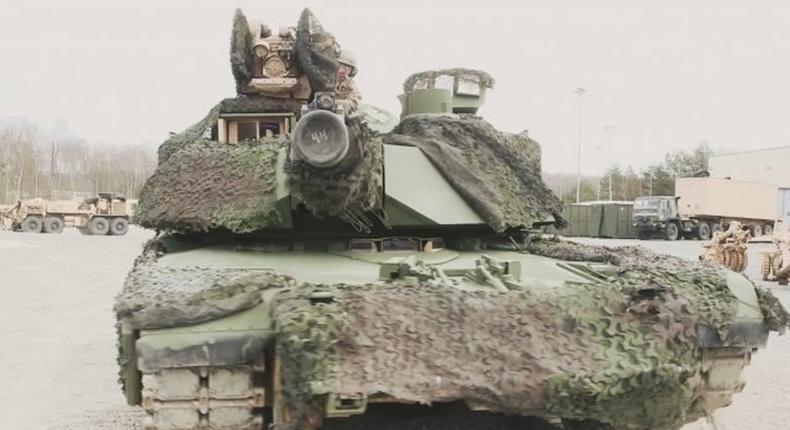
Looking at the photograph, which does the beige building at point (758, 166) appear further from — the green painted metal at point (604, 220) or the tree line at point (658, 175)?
the green painted metal at point (604, 220)

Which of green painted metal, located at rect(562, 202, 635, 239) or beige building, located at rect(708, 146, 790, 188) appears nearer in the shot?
green painted metal, located at rect(562, 202, 635, 239)

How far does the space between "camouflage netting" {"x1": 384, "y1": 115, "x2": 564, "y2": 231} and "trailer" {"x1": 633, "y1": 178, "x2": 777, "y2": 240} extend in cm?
3109

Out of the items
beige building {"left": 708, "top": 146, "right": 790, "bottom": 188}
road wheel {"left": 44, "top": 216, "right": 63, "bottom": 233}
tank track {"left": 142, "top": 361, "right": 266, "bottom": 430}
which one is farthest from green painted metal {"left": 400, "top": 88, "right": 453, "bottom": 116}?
beige building {"left": 708, "top": 146, "right": 790, "bottom": 188}

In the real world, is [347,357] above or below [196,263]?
below

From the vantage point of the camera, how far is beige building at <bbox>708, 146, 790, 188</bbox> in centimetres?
5175

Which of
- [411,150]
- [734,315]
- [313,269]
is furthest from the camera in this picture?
[411,150]

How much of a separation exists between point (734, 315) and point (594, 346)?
928 mm

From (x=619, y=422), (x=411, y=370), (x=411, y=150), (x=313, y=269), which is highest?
(x=411, y=150)

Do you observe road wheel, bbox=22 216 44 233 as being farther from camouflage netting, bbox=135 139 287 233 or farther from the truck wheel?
camouflage netting, bbox=135 139 287 233

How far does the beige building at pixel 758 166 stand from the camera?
51.8 meters

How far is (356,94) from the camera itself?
26.0ft

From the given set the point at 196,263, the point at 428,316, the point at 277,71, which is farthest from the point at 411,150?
the point at 428,316

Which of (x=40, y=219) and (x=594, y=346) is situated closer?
(x=594, y=346)

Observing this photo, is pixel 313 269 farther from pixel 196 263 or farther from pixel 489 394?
pixel 489 394
